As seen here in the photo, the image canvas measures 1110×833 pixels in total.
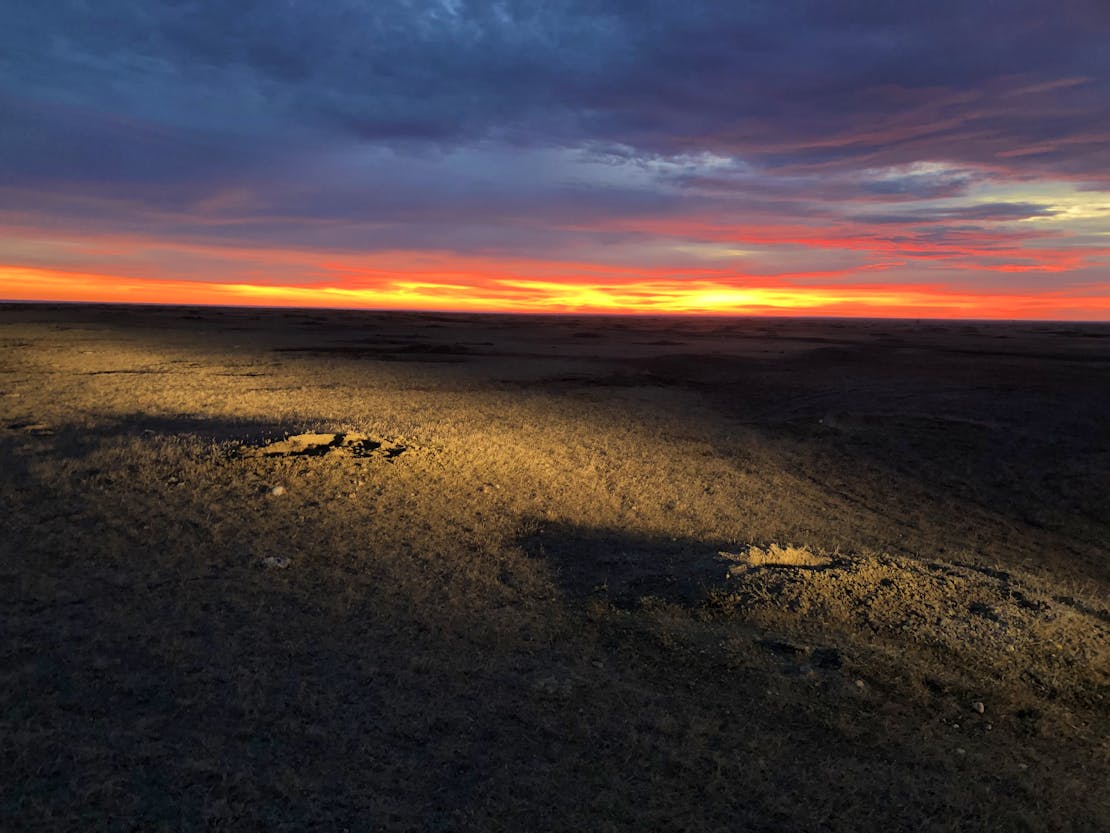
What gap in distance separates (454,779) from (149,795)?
1.96 meters

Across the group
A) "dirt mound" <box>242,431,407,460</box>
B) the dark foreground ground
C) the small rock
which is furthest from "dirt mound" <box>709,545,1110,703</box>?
"dirt mound" <box>242,431,407,460</box>

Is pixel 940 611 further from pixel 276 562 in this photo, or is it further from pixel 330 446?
pixel 330 446

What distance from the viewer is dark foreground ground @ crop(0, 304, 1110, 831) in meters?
4.44

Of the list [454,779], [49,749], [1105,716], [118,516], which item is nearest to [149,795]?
[49,749]

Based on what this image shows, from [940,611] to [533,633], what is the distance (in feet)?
15.1

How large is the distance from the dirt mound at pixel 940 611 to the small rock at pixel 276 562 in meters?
5.27

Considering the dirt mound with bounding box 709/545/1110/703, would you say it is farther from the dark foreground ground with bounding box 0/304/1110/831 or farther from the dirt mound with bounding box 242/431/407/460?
the dirt mound with bounding box 242/431/407/460

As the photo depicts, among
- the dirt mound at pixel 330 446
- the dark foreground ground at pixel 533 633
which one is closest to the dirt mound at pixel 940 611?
the dark foreground ground at pixel 533 633

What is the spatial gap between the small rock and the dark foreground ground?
71mm

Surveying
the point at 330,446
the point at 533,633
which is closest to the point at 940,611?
the point at 533,633

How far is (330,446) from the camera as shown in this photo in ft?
43.5

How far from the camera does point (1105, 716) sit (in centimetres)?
573

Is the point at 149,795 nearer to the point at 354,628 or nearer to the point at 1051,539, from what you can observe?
the point at 354,628

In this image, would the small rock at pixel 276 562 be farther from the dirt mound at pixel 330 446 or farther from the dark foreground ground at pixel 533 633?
the dirt mound at pixel 330 446
